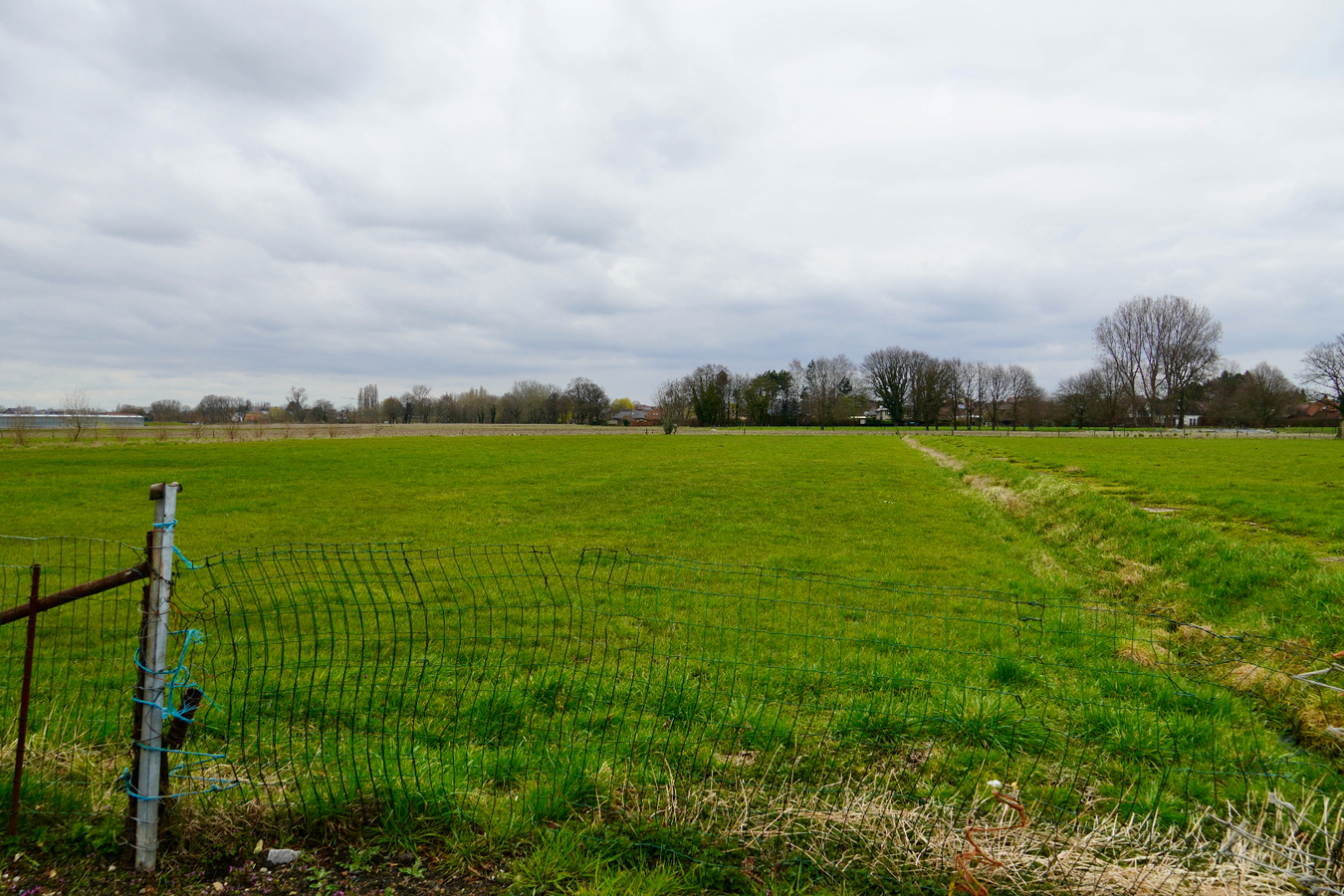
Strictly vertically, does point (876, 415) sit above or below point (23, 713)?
above

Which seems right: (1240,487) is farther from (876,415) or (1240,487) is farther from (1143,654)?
(876,415)

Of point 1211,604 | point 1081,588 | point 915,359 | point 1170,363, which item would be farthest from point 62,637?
point 915,359

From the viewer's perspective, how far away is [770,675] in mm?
5711

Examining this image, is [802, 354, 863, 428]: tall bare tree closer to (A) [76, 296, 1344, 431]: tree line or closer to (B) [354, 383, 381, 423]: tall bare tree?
(A) [76, 296, 1344, 431]: tree line

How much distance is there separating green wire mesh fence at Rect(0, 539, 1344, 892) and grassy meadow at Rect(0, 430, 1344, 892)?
3cm

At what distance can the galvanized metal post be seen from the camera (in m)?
2.95

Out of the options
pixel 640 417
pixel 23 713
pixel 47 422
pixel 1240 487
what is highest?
pixel 640 417

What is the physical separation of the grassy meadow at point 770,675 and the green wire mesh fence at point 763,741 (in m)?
0.03

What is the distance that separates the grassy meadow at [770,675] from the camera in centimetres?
344

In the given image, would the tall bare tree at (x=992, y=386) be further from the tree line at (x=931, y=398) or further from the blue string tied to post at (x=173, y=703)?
the blue string tied to post at (x=173, y=703)

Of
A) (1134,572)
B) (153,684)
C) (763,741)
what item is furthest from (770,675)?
(1134,572)

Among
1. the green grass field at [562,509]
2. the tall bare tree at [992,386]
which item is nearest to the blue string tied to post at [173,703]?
the green grass field at [562,509]

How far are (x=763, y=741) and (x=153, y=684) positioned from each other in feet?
11.4

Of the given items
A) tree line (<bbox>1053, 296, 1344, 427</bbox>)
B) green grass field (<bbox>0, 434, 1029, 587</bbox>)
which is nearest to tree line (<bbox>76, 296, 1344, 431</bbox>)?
tree line (<bbox>1053, 296, 1344, 427</bbox>)
